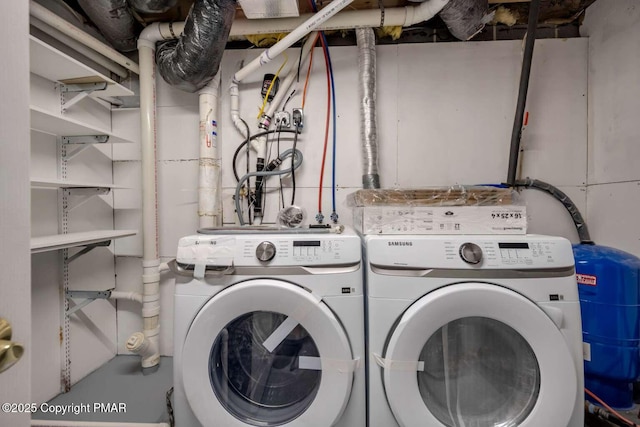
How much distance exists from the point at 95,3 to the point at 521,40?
2.26 m

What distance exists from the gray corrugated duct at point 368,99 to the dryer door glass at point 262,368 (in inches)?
33.3

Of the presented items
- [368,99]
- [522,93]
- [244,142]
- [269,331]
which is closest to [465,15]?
[522,93]

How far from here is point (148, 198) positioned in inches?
52.6

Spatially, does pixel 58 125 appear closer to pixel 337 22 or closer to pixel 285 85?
pixel 285 85

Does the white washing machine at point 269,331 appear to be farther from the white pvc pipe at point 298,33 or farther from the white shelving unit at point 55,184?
the white pvc pipe at point 298,33

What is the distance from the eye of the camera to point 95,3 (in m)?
1.14

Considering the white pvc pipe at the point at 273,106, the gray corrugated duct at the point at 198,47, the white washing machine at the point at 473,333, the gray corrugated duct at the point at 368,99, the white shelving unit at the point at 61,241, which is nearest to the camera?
the white washing machine at the point at 473,333

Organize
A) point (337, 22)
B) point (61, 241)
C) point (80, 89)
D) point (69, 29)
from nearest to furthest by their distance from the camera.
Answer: point (61, 241)
point (69, 29)
point (80, 89)
point (337, 22)

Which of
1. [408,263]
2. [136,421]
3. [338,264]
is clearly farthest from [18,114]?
[136,421]

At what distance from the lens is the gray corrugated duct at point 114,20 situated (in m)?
1.15

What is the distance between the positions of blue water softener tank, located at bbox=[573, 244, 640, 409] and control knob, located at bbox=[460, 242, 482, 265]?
729mm

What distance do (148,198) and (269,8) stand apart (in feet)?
3.86

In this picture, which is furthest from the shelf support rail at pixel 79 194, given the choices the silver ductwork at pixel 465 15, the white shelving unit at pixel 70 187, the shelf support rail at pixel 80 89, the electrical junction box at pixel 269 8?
A: the silver ductwork at pixel 465 15

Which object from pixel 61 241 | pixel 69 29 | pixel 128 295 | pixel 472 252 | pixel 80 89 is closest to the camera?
pixel 472 252
